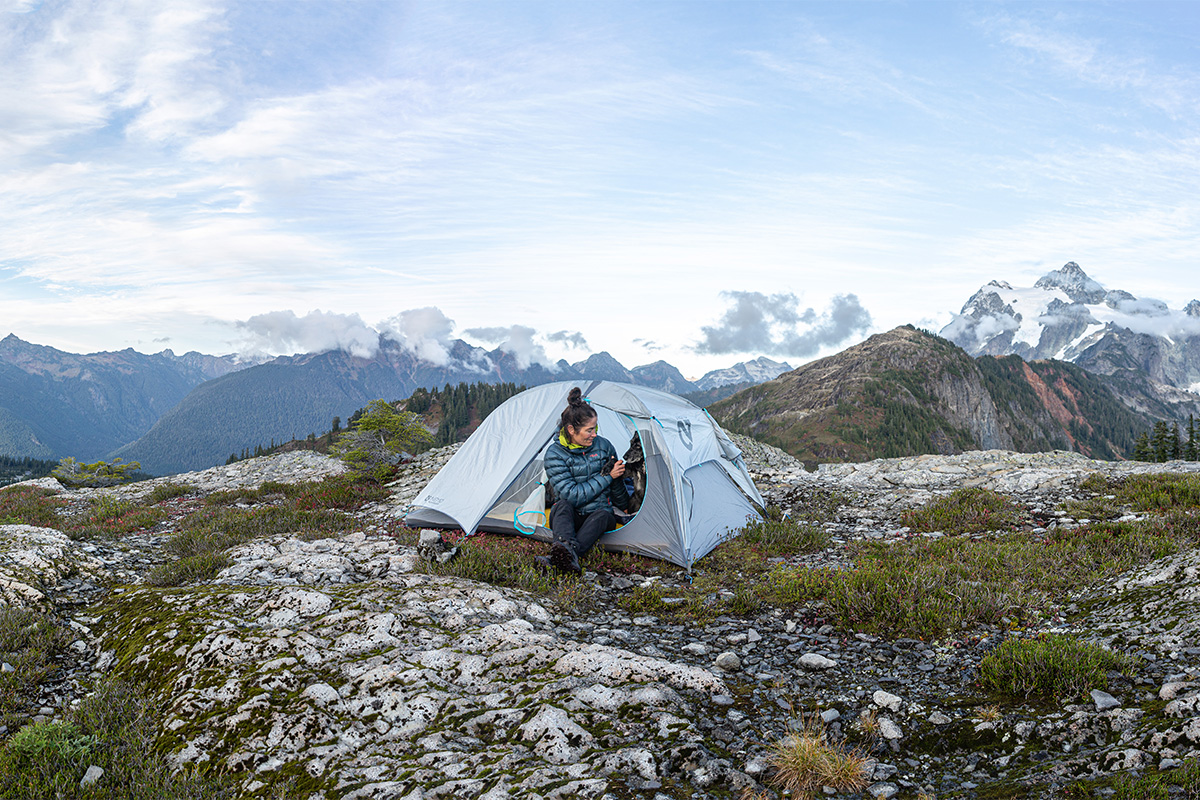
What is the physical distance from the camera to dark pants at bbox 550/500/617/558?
9.87 meters

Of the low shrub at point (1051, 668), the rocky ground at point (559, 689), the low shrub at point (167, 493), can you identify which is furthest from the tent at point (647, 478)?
the low shrub at point (167, 493)

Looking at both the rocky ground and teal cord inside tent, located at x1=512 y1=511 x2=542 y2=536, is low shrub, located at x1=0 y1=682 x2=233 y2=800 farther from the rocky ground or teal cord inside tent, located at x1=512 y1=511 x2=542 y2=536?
teal cord inside tent, located at x1=512 y1=511 x2=542 y2=536

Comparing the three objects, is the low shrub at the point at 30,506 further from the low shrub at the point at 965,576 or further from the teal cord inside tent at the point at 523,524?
the low shrub at the point at 965,576

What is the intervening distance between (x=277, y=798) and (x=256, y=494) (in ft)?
59.5

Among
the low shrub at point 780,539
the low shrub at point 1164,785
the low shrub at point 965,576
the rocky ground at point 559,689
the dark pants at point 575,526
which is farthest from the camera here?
the low shrub at point 780,539

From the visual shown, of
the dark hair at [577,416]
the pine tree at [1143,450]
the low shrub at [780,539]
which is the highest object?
the dark hair at [577,416]

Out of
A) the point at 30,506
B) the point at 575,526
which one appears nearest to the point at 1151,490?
the point at 575,526

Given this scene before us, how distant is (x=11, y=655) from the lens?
5.76 metres

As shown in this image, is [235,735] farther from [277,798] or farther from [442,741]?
[442,741]

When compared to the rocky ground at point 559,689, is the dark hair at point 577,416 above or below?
above

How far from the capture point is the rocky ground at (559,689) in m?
3.81

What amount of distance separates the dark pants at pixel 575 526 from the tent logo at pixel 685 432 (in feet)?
9.41

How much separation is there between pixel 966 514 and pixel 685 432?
21.2ft

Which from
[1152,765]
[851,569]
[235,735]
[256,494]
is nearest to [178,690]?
[235,735]
